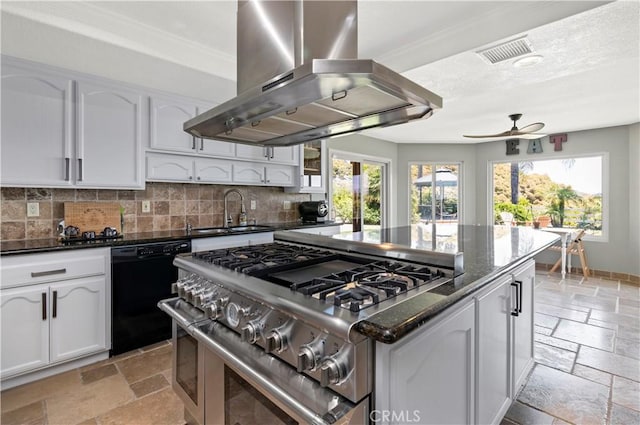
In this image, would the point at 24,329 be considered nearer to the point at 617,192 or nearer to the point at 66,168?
the point at 66,168

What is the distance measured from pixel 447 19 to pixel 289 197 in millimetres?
2897

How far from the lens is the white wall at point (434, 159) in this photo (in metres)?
6.47

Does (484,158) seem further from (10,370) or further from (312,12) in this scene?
(10,370)

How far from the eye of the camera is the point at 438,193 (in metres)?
6.60

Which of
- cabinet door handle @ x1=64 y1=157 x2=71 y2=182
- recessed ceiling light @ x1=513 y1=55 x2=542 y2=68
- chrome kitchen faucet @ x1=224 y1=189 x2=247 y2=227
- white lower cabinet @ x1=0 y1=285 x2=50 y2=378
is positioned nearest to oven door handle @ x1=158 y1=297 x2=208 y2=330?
white lower cabinet @ x1=0 y1=285 x2=50 y2=378

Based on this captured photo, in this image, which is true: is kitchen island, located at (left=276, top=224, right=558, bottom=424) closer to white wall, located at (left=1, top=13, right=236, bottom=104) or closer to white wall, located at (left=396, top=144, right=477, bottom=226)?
A: white wall, located at (left=1, top=13, right=236, bottom=104)

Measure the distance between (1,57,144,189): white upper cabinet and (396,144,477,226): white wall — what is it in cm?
490

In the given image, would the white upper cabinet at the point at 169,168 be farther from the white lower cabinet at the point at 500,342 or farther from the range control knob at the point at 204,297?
the white lower cabinet at the point at 500,342

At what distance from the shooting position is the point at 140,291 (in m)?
2.54

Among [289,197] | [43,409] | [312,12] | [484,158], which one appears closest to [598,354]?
[312,12]

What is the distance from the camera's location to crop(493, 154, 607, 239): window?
5.35 metres

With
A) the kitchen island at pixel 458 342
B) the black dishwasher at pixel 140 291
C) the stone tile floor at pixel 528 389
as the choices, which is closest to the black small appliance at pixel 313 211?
the black dishwasher at pixel 140 291

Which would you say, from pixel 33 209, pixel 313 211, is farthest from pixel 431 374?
pixel 313 211

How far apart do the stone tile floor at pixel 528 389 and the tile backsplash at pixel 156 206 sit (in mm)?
1190
